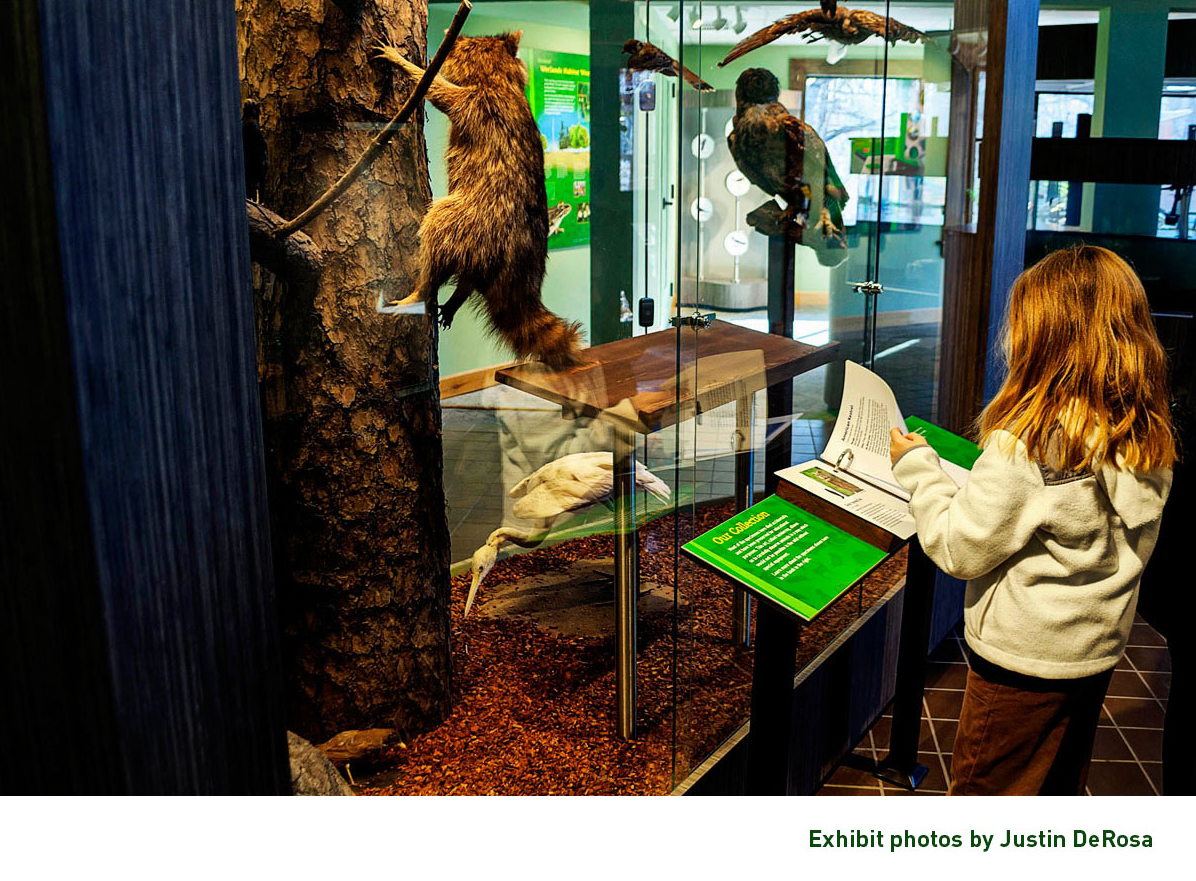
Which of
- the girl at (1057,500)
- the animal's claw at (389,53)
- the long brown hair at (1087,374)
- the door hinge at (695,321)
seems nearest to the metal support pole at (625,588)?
the door hinge at (695,321)

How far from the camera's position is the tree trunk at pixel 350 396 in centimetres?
180

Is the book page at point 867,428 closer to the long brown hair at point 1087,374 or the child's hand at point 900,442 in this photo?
the child's hand at point 900,442

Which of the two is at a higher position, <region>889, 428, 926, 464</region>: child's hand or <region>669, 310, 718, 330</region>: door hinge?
<region>669, 310, 718, 330</region>: door hinge

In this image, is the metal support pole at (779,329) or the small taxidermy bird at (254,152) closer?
the small taxidermy bird at (254,152)

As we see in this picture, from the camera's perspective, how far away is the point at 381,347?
198 centimetres

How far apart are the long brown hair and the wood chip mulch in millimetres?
Result: 647

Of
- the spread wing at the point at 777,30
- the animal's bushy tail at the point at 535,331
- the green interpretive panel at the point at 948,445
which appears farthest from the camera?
the green interpretive panel at the point at 948,445

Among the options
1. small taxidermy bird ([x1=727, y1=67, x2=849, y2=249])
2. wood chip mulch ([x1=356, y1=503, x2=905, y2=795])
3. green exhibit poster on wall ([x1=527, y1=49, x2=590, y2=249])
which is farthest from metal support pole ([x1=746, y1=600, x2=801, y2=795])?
small taxidermy bird ([x1=727, y1=67, x2=849, y2=249])

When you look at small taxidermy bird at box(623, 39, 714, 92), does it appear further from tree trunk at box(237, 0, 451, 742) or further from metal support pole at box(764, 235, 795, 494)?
metal support pole at box(764, 235, 795, 494)

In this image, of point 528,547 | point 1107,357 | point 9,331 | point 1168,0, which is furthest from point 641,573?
point 1168,0

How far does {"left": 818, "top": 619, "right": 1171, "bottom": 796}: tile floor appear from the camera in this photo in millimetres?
2857

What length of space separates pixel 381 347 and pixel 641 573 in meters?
0.69

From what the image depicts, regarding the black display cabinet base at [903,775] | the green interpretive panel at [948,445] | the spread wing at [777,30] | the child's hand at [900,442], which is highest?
the spread wing at [777,30]

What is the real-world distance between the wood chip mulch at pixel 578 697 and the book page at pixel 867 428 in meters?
0.28
